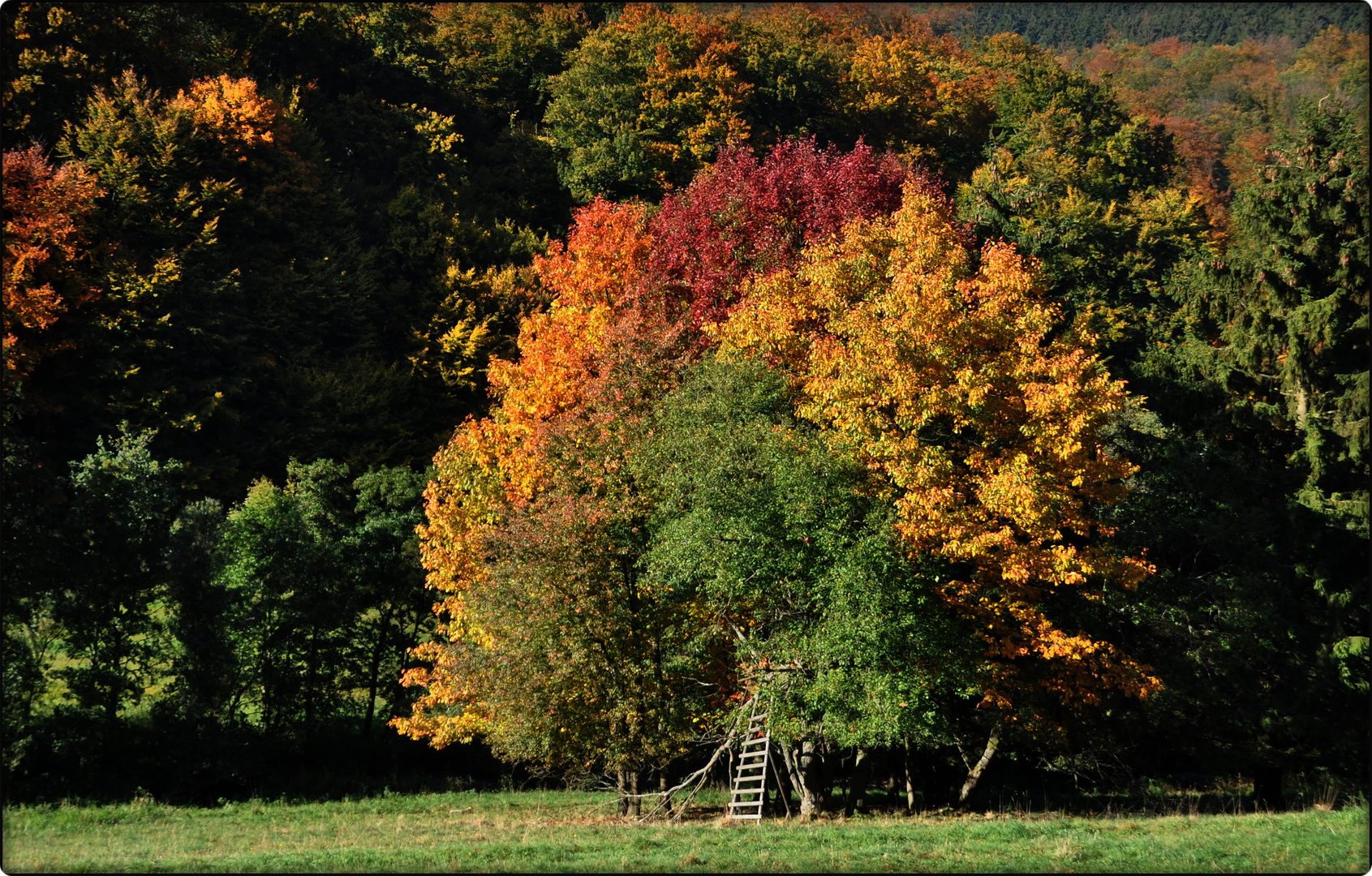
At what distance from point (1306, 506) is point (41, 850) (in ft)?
86.1

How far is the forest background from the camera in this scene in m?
21.8

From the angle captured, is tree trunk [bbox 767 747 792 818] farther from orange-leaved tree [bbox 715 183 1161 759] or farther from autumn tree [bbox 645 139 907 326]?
autumn tree [bbox 645 139 907 326]

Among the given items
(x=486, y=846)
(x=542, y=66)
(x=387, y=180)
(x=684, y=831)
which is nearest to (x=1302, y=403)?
(x=684, y=831)

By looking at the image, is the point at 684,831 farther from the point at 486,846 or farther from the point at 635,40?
the point at 635,40

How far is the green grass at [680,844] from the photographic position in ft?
43.8

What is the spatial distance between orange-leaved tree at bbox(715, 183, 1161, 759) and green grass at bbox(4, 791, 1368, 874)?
3.32m

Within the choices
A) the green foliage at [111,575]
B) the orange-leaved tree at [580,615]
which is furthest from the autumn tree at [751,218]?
the green foliage at [111,575]

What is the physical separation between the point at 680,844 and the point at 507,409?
1554cm

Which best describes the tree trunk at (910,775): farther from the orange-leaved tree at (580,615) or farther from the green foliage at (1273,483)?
the green foliage at (1273,483)

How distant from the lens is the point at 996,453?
21234 millimetres

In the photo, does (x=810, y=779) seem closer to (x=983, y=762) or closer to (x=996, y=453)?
(x=983, y=762)

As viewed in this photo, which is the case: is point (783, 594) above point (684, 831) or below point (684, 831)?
above

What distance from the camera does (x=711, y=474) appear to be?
19375 mm

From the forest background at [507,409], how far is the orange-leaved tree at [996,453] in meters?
0.38
